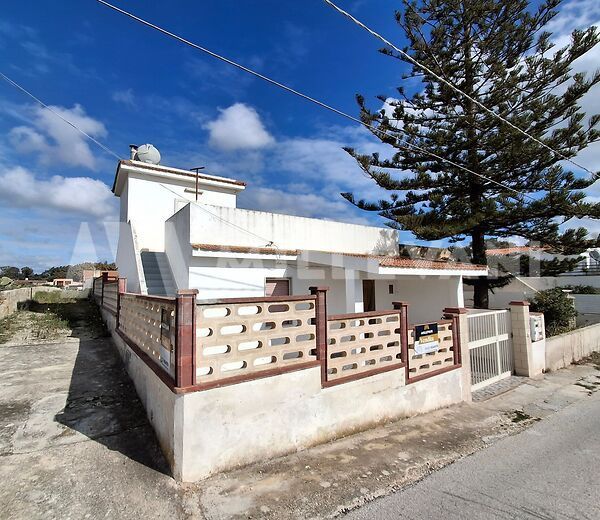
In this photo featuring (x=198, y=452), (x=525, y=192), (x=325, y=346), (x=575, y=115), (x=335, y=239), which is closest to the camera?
(x=198, y=452)

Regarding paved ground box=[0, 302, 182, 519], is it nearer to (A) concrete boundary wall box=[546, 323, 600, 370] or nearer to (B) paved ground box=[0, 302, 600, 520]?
(B) paved ground box=[0, 302, 600, 520]

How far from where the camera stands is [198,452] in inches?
127

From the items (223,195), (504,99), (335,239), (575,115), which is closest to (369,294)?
(335,239)

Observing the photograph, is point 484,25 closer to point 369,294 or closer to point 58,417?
point 369,294

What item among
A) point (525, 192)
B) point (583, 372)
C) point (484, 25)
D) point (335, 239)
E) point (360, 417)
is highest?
point (484, 25)

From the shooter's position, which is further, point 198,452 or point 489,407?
point 489,407

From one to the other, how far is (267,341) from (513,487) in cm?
282

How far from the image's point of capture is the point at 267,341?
3.80 m

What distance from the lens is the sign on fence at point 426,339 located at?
18.1 feet

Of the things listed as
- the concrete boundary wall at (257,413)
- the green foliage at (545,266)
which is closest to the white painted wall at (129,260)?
the concrete boundary wall at (257,413)

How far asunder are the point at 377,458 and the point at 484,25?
1425cm

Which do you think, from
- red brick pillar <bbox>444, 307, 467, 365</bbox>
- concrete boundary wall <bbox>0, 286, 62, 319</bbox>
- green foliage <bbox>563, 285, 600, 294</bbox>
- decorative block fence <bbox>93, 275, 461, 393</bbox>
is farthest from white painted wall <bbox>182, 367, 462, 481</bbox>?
green foliage <bbox>563, 285, 600, 294</bbox>

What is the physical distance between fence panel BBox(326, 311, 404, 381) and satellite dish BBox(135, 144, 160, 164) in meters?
10.7

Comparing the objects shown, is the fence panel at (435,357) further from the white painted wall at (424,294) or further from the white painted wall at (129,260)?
the white painted wall at (129,260)
